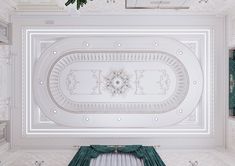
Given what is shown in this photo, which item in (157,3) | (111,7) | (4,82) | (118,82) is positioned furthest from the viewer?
(118,82)

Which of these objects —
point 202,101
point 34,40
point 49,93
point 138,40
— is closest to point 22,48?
point 34,40

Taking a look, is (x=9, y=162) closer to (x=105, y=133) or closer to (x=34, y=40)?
(x=105, y=133)

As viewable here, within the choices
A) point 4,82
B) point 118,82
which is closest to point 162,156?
point 118,82

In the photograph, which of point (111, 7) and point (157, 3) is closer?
point (157, 3)

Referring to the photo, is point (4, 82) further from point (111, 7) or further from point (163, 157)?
point (163, 157)

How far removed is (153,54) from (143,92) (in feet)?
2.42

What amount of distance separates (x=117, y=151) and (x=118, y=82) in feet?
4.17

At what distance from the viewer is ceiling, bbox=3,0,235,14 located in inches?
172

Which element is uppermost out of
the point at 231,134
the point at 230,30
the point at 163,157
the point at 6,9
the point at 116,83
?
the point at 6,9

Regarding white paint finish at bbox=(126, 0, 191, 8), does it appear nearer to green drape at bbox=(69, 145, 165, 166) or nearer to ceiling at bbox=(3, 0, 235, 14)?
ceiling at bbox=(3, 0, 235, 14)

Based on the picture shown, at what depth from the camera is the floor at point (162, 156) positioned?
171 inches

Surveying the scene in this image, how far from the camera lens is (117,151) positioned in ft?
15.2

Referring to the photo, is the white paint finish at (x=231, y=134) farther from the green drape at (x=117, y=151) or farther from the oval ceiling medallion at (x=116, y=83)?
the green drape at (x=117, y=151)

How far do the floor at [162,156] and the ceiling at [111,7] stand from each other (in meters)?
2.45
